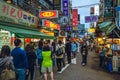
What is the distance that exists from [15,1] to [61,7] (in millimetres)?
26478

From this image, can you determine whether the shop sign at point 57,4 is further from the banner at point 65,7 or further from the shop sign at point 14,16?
the shop sign at point 14,16

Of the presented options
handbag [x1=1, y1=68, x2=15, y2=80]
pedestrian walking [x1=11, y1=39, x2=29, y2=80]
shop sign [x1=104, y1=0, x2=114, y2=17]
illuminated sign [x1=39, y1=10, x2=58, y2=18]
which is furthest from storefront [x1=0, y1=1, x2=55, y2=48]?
shop sign [x1=104, y1=0, x2=114, y2=17]

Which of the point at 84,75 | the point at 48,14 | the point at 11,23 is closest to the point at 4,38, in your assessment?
the point at 11,23

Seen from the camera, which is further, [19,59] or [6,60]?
[19,59]

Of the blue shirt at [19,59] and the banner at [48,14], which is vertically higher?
the banner at [48,14]

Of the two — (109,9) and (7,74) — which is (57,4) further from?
(7,74)

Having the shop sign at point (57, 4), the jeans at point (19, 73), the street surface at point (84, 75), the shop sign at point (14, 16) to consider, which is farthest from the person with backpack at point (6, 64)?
the shop sign at point (57, 4)

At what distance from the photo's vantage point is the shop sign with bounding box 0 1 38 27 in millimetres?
17388

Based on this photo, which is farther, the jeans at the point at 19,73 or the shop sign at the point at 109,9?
the shop sign at the point at 109,9

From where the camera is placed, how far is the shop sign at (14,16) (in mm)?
17388

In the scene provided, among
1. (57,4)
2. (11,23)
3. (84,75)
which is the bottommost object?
(84,75)

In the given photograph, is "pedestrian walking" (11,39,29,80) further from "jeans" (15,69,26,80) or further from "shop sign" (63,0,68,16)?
"shop sign" (63,0,68,16)

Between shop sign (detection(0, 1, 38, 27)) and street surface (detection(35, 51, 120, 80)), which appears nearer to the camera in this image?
street surface (detection(35, 51, 120, 80))

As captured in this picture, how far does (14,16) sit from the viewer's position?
19578 mm
